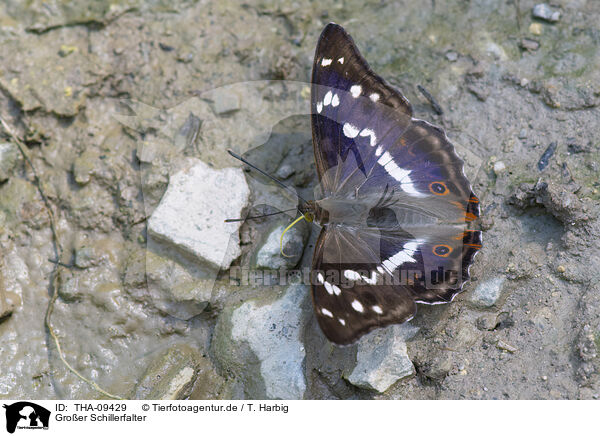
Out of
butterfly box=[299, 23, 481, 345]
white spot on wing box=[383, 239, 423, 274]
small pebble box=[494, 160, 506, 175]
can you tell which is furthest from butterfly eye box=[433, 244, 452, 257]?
small pebble box=[494, 160, 506, 175]

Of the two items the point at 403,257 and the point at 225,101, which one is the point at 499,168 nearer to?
the point at 403,257

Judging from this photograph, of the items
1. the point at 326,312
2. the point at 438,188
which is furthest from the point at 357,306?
the point at 438,188

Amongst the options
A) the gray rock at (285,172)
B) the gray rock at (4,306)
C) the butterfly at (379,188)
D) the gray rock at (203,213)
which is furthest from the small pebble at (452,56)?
the gray rock at (4,306)

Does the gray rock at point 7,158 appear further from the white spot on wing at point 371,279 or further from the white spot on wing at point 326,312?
the white spot on wing at point 371,279

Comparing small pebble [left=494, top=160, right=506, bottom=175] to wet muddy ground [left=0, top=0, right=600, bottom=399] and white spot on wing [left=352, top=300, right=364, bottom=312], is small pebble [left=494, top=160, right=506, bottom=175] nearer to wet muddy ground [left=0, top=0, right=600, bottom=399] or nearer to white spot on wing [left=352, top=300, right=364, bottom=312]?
wet muddy ground [left=0, top=0, right=600, bottom=399]

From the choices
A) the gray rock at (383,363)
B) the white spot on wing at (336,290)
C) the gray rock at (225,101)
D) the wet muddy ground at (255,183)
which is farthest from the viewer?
the gray rock at (225,101)
